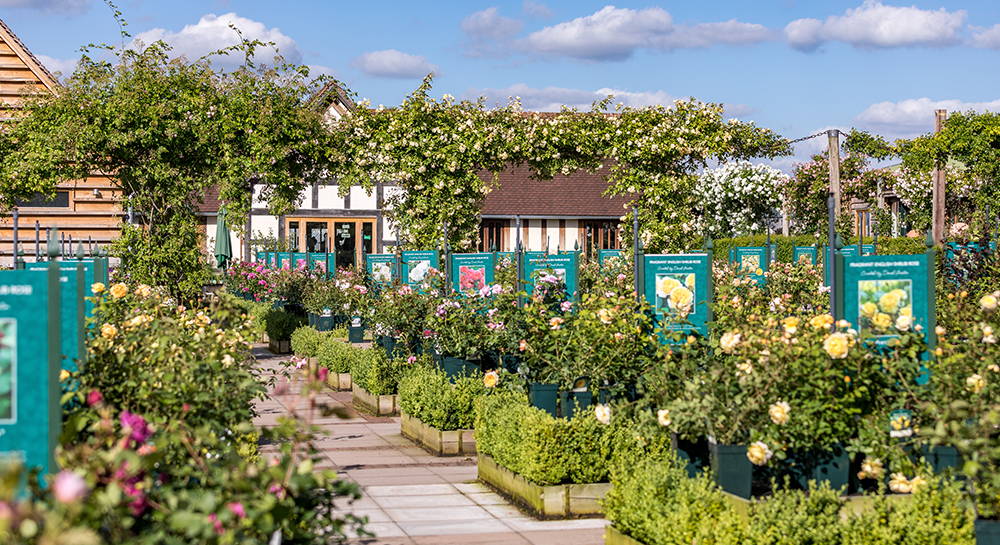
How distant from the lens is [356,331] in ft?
60.0

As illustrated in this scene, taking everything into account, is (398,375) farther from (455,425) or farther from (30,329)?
(30,329)

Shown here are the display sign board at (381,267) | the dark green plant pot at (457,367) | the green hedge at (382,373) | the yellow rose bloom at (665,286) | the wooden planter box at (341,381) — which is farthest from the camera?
the display sign board at (381,267)

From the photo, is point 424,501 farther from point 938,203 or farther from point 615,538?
point 938,203

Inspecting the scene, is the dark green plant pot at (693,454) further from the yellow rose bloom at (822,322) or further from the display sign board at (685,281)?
the display sign board at (685,281)

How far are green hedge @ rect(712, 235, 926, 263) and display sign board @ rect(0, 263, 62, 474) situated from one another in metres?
20.3

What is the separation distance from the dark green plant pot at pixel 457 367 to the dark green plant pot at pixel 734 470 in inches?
197

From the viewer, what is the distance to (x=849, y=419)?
6219mm

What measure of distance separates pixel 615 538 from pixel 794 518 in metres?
1.49

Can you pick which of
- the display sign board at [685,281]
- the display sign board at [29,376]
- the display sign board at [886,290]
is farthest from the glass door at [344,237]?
the display sign board at [29,376]

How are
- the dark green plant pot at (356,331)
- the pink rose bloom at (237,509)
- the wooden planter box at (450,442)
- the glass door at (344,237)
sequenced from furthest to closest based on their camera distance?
1. the glass door at (344,237)
2. the dark green plant pot at (356,331)
3. the wooden planter box at (450,442)
4. the pink rose bloom at (237,509)

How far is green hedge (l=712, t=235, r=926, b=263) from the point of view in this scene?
99.0ft

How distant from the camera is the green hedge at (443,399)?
10.5 meters

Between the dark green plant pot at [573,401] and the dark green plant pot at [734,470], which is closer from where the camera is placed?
the dark green plant pot at [734,470]

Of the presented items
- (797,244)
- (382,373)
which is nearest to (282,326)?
(382,373)
